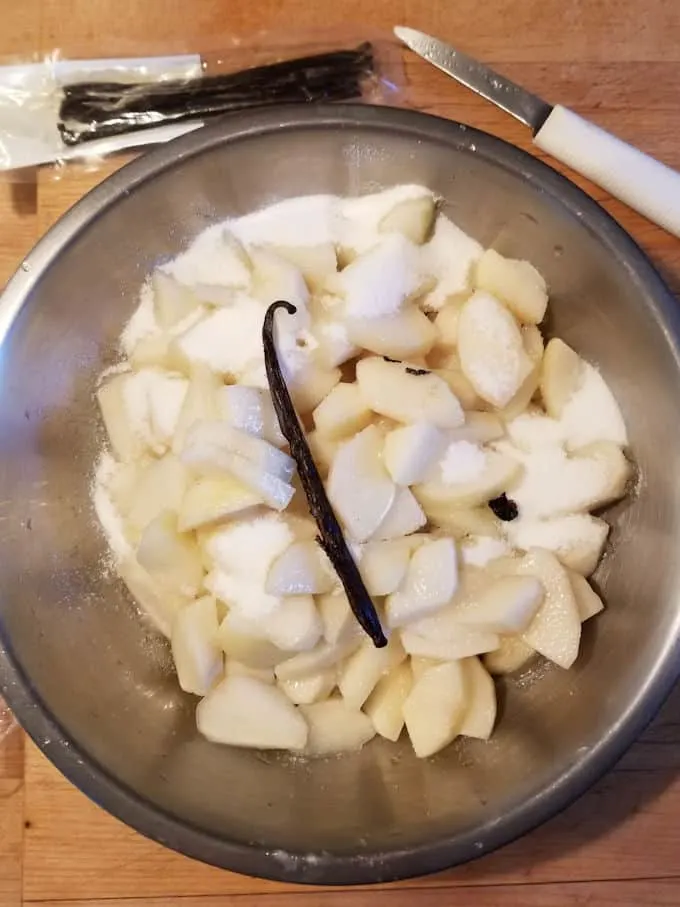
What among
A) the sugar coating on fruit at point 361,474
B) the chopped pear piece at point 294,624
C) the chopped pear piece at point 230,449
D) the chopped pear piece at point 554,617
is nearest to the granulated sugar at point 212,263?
the sugar coating on fruit at point 361,474

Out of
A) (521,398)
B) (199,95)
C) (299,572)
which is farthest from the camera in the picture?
(199,95)

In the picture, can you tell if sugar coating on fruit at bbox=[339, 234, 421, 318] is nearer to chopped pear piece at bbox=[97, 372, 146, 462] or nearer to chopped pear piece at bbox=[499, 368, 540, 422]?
chopped pear piece at bbox=[499, 368, 540, 422]

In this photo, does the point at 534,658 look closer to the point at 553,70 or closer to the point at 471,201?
the point at 471,201

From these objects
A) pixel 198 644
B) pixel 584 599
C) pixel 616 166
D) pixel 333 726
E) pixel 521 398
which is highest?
pixel 616 166

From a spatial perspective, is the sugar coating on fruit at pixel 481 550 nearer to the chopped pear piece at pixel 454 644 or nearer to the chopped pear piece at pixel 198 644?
the chopped pear piece at pixel 454 644

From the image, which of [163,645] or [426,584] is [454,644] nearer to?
[426,584]

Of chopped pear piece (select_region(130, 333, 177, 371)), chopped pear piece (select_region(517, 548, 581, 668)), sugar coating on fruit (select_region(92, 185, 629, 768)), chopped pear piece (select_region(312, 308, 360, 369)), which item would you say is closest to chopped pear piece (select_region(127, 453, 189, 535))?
sugar coating on fruit (select_region(92, 185, 629, 768))

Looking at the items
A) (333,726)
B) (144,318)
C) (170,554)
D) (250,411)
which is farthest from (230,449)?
(333,726)
